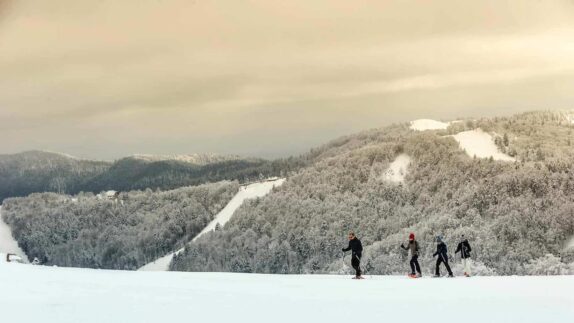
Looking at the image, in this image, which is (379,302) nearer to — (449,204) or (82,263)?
(449,204)

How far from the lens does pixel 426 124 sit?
347 feet

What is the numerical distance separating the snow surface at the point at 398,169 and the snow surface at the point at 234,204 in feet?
51.9

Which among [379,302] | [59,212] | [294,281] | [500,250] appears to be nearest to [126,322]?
[379,302]

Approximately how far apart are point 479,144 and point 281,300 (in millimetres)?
81841

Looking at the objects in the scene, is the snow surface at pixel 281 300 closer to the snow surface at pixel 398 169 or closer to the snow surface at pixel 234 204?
the snow surface at pixel 234 204

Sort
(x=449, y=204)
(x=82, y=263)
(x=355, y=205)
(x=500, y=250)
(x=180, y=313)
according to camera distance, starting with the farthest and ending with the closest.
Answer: (x=82, y=263) < (x=355, y=205) < (x=449, y=204) < (x=500, y=250) < (x=180, y=313)

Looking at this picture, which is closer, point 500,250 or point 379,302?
point 379,302

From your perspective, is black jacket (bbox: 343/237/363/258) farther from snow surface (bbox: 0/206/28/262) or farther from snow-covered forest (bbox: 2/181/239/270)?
snow surface (bbox: 0/206/28/262)

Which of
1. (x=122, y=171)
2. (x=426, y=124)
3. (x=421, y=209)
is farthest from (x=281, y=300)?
(x=122, y=171)

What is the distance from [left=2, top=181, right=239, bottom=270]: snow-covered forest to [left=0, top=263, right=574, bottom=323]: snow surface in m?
69.3

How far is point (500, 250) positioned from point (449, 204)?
16.9 meters

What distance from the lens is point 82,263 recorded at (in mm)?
81938

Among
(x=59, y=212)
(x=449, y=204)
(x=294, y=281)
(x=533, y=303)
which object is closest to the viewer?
(x=533, y=303)

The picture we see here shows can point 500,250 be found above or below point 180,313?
below
